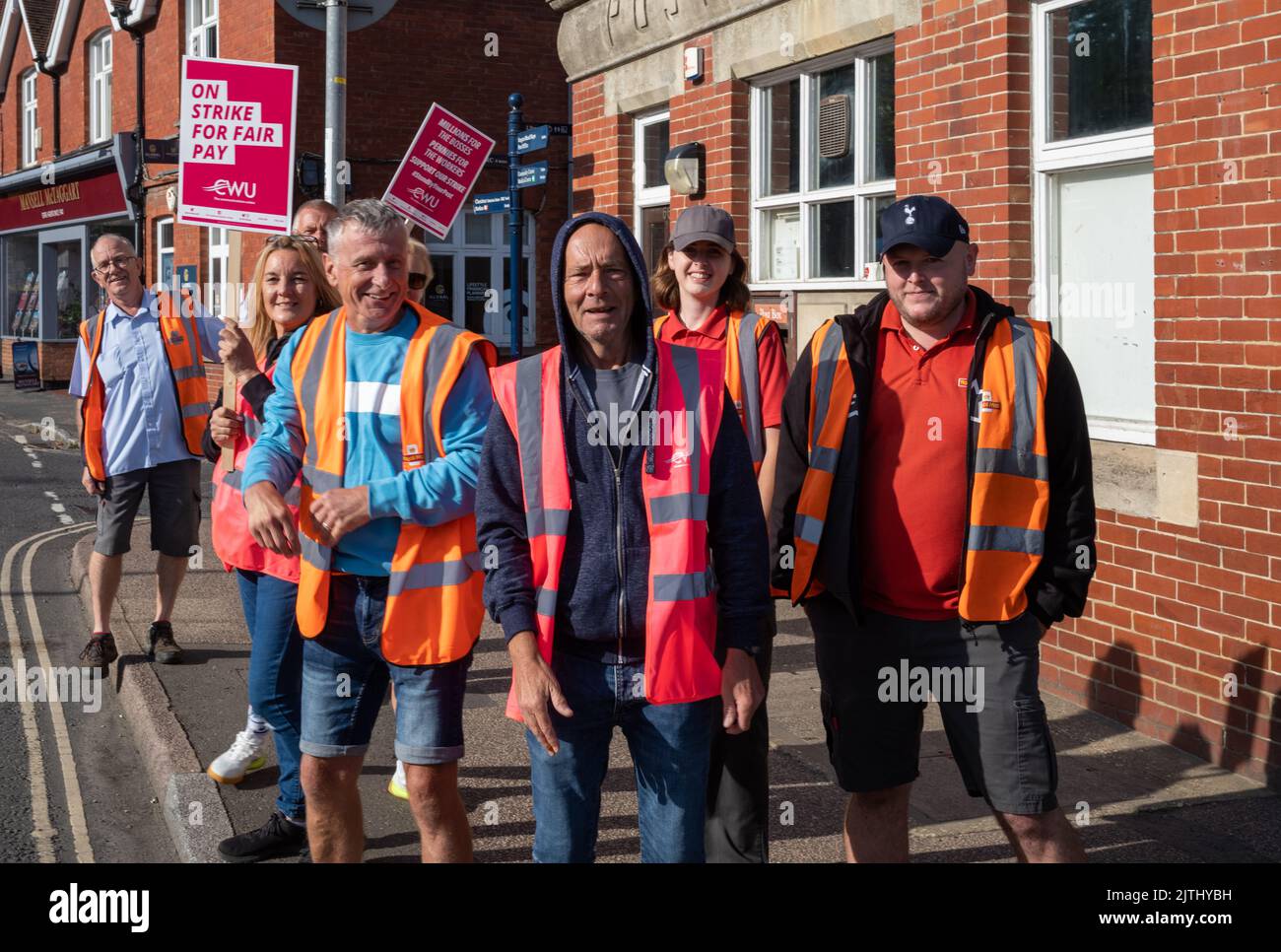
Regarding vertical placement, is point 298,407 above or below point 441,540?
above

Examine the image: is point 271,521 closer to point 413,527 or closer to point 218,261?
point 413,527

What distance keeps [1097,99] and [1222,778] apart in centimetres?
314

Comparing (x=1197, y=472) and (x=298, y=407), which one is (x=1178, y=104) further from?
(x=298, y=407)

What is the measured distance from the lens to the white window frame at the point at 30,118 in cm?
3381

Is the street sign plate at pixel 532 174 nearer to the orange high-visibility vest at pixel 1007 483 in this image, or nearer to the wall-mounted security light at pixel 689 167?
the wall-mounted security light at pixel 689 167

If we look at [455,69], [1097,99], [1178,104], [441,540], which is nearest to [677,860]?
[441,540]

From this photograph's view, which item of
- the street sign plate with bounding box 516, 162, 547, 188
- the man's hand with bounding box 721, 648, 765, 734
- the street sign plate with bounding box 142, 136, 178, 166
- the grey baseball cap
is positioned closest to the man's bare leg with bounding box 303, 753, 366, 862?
the man's hand with bounding box 721, 648, 765, 734

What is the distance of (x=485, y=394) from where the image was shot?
402 centimetres

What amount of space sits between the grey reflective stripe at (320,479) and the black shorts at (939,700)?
1354 mm

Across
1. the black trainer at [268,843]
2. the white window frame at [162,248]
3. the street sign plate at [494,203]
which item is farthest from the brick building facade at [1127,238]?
the white window frame at [162,248]

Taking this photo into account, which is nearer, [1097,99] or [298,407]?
[298,407]

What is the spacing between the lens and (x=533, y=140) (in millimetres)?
13258

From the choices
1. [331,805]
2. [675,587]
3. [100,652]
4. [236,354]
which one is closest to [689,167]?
[100,652]

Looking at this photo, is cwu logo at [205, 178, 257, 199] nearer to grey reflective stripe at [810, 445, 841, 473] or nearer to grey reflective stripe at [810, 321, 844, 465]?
grey reflective stripe at [810, 321, 844, 465]
